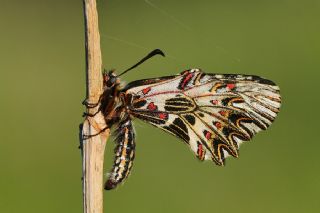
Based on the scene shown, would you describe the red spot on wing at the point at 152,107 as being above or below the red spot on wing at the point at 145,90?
below

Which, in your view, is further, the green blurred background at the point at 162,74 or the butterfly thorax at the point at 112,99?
the green blurred background at the point at 162,74

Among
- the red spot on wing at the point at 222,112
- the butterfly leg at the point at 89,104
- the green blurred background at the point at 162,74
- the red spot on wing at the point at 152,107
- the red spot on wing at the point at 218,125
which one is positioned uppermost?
the green blurred background at the point at 162,74

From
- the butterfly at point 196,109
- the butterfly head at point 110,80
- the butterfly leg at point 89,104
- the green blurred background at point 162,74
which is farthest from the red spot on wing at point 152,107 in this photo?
the green blurred background at point 162,74

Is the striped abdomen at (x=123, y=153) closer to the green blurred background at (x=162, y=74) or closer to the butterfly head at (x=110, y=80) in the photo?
the butterfly head at (x=110, y=80)

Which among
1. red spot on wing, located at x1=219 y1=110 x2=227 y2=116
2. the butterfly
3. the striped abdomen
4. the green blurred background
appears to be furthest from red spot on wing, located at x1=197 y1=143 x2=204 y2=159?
the green blurred background

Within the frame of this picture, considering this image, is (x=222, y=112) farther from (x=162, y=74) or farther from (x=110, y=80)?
(x=162, y=74)

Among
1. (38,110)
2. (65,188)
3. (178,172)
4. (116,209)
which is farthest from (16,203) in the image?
(38,110)

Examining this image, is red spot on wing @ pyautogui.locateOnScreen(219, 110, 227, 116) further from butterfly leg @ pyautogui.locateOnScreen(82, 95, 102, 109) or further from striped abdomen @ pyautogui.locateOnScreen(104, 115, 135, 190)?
butterfly leg @ pyautogui.locateOnScreen(82, 95, 102, 109)
